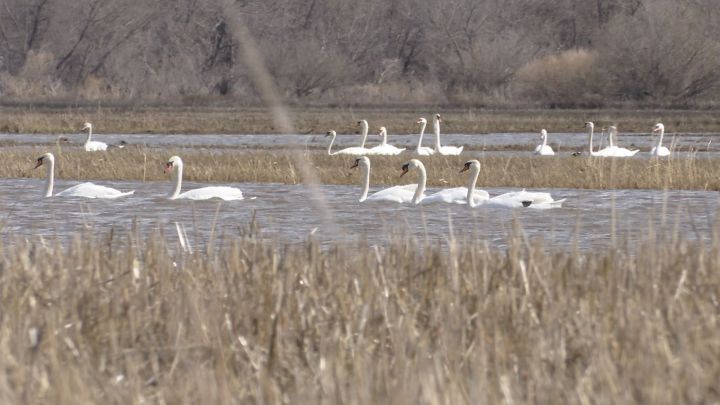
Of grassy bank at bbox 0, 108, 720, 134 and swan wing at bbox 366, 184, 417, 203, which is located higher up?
grassy bank at bbox 0, 108, 720, 134

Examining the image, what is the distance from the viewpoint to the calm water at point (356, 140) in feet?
91.0

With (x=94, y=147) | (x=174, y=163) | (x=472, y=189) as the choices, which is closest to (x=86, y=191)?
(x=174, y=163)

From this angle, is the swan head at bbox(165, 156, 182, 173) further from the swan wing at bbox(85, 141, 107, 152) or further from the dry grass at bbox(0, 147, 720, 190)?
the swan wing at bbox(85, 141, 107, 152)

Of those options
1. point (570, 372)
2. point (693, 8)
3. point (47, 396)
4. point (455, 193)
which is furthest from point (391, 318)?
point (693, 8)

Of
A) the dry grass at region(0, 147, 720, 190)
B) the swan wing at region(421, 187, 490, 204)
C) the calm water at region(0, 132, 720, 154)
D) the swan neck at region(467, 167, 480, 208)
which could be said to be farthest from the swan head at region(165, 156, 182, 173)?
the calm water at region(0, 132, 720, 154)

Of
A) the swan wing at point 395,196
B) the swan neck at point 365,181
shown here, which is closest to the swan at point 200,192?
the swan neck at point 365,181

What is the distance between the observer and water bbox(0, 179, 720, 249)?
42.1 ft

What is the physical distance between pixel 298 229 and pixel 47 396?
821 centimetres

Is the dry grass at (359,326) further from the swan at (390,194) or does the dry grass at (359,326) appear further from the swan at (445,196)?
the swan at (390,194)

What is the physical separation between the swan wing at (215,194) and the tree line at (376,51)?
97.0 feet

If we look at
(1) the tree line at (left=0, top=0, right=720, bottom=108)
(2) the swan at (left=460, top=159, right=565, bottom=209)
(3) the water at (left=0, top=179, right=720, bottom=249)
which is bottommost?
(3) the water at (left=0, top=179, right=720, bottom=249)

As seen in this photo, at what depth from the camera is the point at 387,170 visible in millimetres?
20422

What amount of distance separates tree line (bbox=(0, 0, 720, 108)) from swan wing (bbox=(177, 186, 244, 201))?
97.0ft

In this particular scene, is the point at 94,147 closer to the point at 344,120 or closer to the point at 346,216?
the point at 346,216
